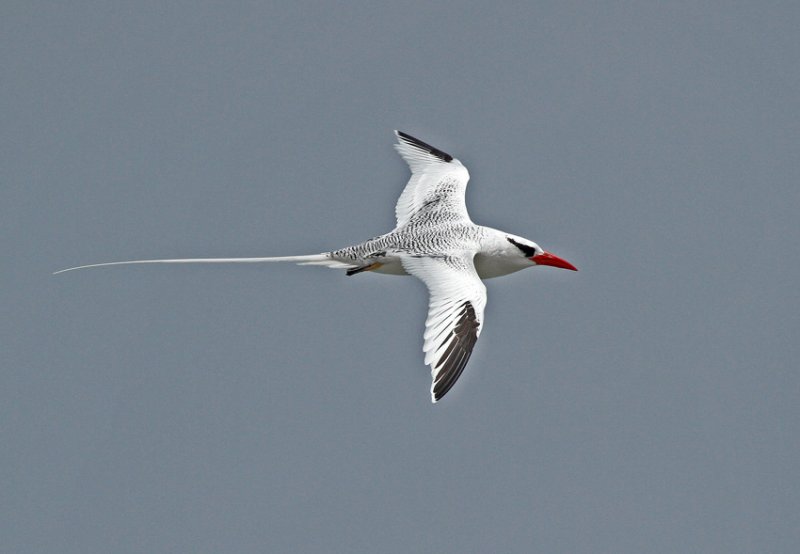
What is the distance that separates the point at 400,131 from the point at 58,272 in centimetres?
844

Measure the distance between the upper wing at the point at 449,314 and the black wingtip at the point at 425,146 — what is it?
5.32 meters

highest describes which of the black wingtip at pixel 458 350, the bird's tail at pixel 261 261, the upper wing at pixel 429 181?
the upper wing at pixel 429 181

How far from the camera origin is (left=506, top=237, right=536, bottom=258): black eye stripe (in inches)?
876

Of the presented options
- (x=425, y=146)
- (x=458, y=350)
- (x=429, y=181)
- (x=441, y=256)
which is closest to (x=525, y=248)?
(x=441, y=256)

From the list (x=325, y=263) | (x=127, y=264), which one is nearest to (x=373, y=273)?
(x=325, y=263)

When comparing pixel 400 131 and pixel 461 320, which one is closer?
pixel 461 320

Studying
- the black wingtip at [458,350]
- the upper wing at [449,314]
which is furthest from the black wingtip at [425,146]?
the black wingtip at [458,350]

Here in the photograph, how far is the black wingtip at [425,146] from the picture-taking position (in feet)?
84.8

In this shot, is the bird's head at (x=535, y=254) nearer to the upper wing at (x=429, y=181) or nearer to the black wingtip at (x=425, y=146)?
the upper wing at (x=429, y=181)

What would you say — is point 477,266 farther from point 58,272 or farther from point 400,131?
point 58,272

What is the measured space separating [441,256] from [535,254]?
2.55 m

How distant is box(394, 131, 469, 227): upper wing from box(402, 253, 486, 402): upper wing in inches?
128

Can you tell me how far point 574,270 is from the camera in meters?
23.2

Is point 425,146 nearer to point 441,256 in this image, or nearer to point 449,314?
point 441,256
